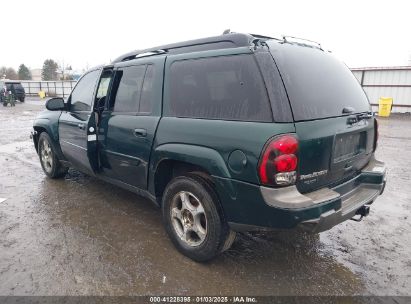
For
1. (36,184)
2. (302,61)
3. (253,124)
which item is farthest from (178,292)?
(36,184)

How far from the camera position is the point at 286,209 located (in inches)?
88.7

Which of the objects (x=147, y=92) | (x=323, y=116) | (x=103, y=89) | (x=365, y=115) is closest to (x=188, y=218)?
(x=147, y=92)

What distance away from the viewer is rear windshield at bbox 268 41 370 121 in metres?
2.45

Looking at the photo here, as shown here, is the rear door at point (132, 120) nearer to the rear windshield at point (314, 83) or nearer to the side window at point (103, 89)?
the side window at point (103, 89)

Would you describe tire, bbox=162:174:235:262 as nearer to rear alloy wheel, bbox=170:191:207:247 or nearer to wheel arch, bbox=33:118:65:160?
rear alloy wheel, bbox=170:191:207:247

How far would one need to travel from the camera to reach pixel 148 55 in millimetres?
3564

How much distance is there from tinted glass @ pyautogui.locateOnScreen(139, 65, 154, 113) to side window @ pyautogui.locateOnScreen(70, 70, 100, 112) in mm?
1146

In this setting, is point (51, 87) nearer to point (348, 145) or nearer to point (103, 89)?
point (103, 89)

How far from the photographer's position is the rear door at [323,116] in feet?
7.89

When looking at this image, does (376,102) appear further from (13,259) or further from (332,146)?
(13,259)

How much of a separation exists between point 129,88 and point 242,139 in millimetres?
1868

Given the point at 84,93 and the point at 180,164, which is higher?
the point at 84,93

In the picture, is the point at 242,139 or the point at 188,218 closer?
the point at 242,139

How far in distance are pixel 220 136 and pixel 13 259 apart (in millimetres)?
2309
